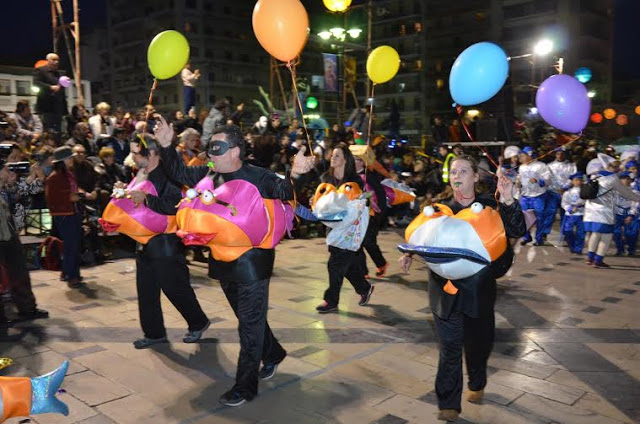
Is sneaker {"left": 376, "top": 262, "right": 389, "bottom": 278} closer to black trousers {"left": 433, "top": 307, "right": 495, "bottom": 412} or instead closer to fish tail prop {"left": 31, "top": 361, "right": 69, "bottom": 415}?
black trousers {"left": 433, "top": 307, "right": 495, "bottom": 412}

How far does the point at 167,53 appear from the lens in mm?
6004

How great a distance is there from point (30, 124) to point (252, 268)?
9.28 metres

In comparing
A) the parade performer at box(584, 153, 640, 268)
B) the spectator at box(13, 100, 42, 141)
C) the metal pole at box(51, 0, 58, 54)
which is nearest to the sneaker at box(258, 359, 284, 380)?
the parade performer at box(584, 153, 640, 268)

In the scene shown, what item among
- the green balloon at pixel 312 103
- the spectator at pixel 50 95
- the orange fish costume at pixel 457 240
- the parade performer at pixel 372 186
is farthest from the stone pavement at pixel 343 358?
the green balloon at pixel 312 103

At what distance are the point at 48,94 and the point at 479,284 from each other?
10642mm

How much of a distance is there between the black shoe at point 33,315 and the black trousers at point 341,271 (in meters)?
3.18

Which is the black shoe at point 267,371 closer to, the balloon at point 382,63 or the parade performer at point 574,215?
the balloon at point 382,63

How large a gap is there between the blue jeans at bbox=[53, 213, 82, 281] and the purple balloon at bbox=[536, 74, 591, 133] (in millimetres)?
6179

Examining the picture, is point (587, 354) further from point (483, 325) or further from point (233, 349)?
point (233, 349)

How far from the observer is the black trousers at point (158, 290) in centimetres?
489

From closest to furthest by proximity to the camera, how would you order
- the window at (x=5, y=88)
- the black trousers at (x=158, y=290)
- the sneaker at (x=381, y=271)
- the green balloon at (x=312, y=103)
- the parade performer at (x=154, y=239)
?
the parade performer at (x=154, y=239) → the black trousers at (x=158, y=290) → the sneaker at (x=381, y=271) → the green balloon at (x=312, y=103) → the window at (x=5, y=88)

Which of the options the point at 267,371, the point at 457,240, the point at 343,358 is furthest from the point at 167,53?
the point at 457,240

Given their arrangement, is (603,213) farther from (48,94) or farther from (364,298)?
(48,94)

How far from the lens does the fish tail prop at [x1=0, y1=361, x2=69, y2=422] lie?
218 cm
